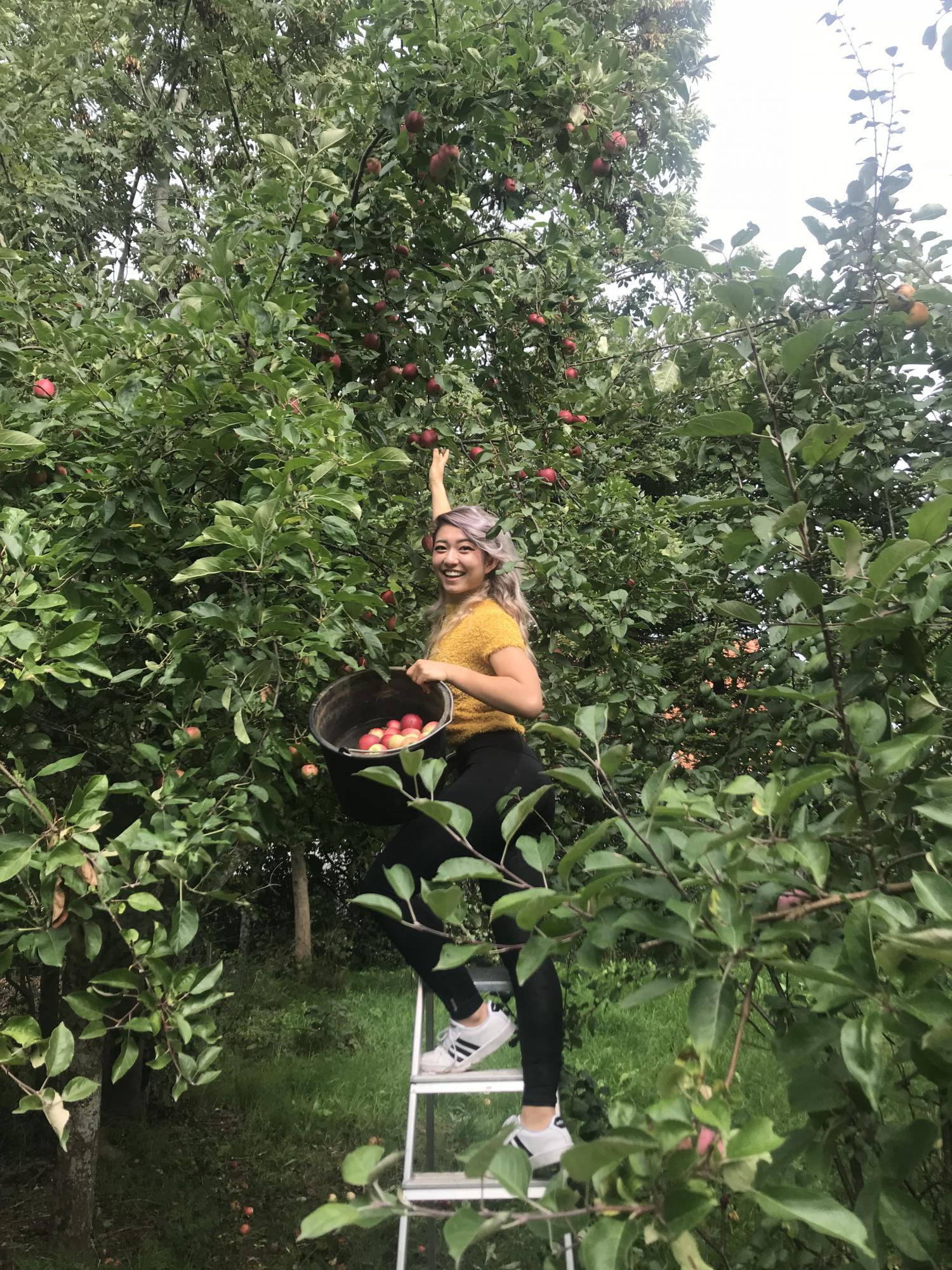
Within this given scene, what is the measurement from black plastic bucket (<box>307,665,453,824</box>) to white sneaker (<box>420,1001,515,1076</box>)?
0.52 metres

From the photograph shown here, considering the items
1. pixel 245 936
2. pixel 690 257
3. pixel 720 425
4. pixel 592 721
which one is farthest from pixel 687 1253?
pixel 245 936

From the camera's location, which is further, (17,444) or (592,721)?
(17,444)

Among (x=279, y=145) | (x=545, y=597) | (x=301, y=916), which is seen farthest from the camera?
(x=301, y=916)

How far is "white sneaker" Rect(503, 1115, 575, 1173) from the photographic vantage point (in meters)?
1.65

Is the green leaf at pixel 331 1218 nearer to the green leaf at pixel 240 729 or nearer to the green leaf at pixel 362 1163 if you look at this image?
the green leaf at pixel 362 1163

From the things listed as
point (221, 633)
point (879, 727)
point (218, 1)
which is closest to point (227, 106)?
point (218, 1)

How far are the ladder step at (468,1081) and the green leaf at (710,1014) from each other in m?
1.27

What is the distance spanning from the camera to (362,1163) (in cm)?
62

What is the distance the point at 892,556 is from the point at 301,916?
7705 millimetres

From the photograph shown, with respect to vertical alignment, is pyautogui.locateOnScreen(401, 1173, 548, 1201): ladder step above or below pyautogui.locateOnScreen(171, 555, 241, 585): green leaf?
below

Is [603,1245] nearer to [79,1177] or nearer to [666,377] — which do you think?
[666,377]

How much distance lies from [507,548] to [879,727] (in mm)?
1462

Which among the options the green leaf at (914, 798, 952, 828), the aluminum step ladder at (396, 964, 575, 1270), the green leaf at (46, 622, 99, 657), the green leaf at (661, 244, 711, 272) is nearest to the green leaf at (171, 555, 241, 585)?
the green leaf at (46, 622, 99, 657)

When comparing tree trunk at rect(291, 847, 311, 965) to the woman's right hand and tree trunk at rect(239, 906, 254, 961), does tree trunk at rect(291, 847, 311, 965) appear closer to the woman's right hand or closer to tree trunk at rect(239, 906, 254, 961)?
tree trunk at rect(239, 906, 254, 961)
